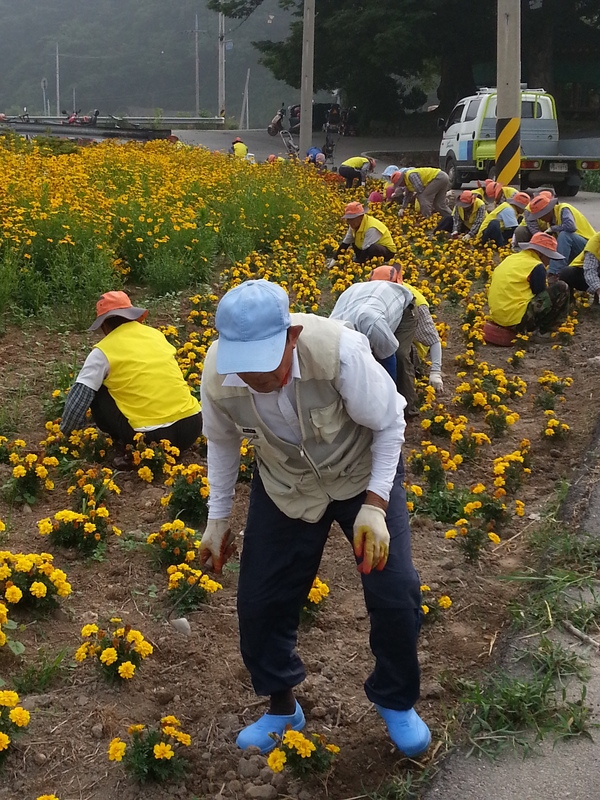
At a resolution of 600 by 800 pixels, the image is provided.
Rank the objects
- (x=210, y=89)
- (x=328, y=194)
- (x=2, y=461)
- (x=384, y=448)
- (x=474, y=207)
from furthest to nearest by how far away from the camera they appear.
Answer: (x=210, y=89) < (x=328, y=194) < (x=474, y=207) < (x=2, y=461) < (x=384, y=448)

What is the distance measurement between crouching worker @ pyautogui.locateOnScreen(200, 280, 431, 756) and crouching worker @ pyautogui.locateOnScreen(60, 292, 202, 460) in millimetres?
2120

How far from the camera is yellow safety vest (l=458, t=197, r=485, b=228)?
40.4 feet

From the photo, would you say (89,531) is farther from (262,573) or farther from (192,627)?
(262,573)

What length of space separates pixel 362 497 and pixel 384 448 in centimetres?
19

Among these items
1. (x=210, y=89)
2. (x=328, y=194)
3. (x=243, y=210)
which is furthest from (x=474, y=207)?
(x=210, y=89)

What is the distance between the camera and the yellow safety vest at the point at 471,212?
12.3 meters

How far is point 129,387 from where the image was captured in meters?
4.87

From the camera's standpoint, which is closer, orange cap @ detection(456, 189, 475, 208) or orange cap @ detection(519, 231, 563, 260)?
orange cap @ detection(519, 231, 563, 260)

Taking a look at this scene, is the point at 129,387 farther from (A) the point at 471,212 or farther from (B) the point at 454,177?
(B) the point at 454,177

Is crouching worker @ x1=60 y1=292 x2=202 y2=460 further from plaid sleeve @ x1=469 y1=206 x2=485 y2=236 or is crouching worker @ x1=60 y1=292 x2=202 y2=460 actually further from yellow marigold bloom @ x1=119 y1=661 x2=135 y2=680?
plaid sleeve @ x1=469 y1=206 x2=485 y2=236

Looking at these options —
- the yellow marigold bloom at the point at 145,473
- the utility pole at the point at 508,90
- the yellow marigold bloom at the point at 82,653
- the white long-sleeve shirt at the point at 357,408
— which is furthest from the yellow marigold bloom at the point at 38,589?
the utility pole at the point at 508,90

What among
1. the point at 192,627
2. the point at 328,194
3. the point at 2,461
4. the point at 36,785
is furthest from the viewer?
the point at 328,194

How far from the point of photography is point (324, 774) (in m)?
2.74

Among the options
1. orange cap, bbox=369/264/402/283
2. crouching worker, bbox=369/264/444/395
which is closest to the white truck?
crouching worker, bbox=369/264/444/395
